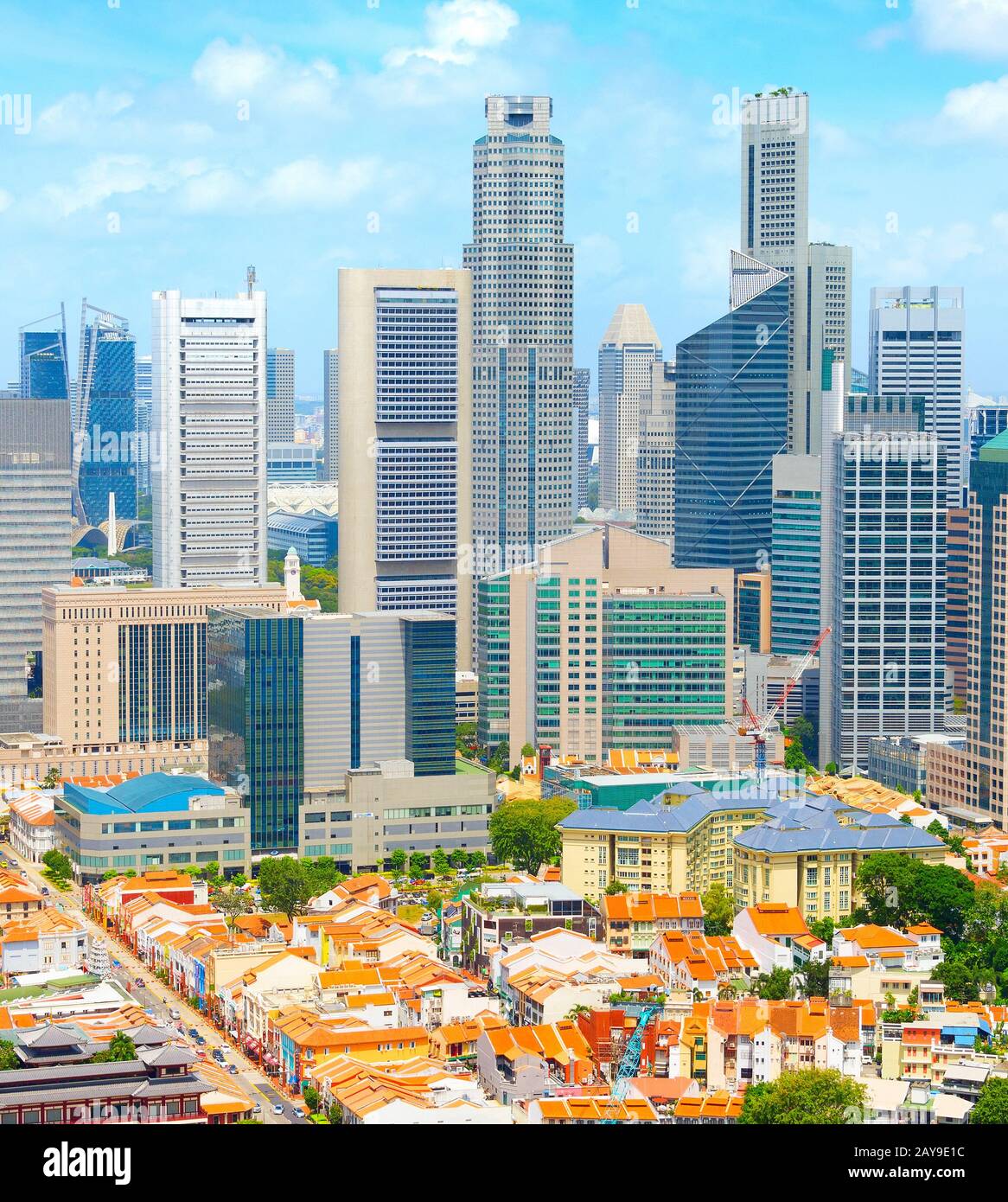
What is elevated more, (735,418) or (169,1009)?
(735,418)

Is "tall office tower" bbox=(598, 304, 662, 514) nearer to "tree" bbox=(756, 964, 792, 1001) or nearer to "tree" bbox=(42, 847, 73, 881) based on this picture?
"tree" bbox=(42, 847, 73, 881)

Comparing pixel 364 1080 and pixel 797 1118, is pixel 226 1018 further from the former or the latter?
pixel 797 1118

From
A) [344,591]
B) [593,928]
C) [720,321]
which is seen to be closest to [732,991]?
[593,928]

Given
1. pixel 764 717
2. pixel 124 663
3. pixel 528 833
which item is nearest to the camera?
pixel 528 833

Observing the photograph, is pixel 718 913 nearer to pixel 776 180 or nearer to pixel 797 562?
pixel 797 562

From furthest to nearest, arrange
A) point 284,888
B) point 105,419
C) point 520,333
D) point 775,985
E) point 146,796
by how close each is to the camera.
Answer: point 105,419
point 520,333
point 146,796
point 284,888
point 775,985

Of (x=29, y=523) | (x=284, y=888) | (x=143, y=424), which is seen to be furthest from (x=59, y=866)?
(x=143, y=424)

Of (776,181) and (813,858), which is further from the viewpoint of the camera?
(776,181)

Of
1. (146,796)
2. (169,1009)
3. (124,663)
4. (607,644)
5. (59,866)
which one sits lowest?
(169,1009)
